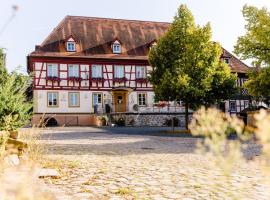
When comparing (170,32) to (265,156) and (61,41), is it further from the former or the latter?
(265,156)

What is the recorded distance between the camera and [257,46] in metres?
22.3

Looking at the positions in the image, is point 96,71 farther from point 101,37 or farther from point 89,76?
point 101,37

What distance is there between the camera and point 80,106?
36875 millimetres

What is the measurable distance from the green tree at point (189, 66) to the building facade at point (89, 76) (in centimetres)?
1066

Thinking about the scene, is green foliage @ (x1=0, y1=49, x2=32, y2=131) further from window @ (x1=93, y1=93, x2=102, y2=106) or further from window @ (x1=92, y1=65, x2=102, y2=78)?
window @ (x1=92, y1=65, x2=102, y2=78)

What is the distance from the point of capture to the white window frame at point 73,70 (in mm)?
36938

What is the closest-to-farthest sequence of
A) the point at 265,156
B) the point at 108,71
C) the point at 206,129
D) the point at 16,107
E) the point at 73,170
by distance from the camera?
the point at 265,156 → the point at 206,129 → the point at 73,170 → the point at 16,107 → the point at 108,71

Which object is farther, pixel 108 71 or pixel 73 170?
pixel 108 71

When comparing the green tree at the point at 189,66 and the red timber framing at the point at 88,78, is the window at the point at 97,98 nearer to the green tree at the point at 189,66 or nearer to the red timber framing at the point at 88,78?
the red timber framing at the point at 88,78

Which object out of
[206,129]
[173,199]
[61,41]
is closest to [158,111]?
[61,41]

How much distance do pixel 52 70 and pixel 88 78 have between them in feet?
11.4

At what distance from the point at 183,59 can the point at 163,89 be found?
2273mm

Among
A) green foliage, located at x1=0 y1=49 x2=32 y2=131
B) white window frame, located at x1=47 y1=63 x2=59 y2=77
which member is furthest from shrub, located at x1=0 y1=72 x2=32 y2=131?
white window frame, located at x1=47 y1=63 x2=59 y2=77

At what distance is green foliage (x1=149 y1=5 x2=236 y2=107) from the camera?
2295cm
